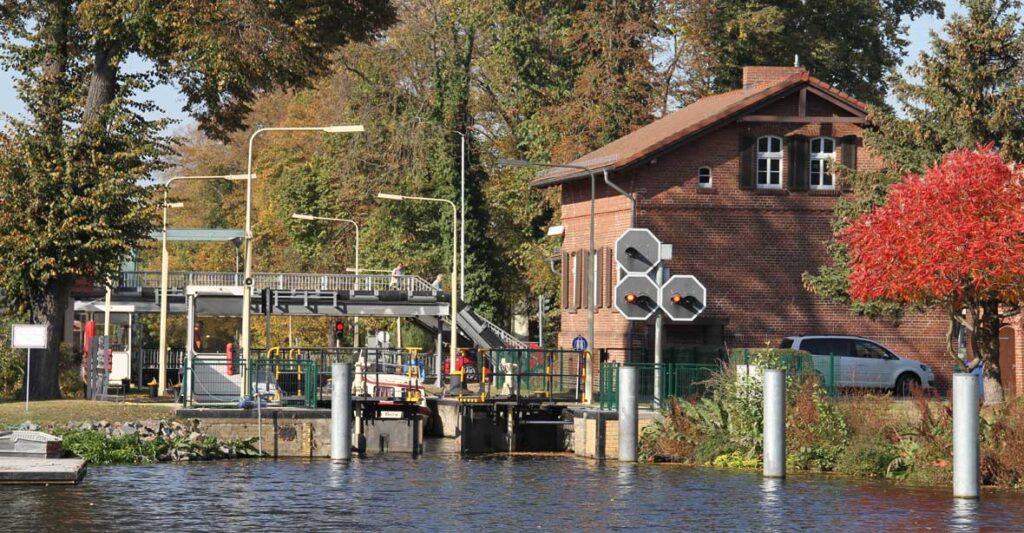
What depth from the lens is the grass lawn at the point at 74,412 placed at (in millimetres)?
36128

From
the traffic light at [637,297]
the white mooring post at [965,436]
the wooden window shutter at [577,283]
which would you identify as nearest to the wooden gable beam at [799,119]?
the wooden window shutter at [577,283]

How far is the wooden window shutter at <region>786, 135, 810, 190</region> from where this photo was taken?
52.3 m

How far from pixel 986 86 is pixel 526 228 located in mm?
34557

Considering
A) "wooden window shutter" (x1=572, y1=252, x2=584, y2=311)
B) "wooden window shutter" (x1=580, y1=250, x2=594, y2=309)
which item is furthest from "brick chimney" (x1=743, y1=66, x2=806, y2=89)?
"wooden window shutter" (x1=572, y1=252, x2=584, y2=311)

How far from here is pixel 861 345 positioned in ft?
157

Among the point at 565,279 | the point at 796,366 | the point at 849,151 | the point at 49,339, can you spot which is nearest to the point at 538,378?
the point at 796,366

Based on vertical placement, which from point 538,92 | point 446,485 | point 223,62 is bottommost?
point 446,485

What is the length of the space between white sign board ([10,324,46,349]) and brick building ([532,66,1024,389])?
64.5 ft

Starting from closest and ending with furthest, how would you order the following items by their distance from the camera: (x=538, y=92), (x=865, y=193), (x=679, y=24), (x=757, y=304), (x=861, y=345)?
(x=865, y=193) → (x=861, y=345) → (x=757, y=304) → (x=679, y=24) → (x=538, y=92)

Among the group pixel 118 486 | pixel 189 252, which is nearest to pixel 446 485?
pixel 118 486

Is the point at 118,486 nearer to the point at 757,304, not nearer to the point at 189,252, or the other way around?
the point at 757,304

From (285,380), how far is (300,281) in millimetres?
28656

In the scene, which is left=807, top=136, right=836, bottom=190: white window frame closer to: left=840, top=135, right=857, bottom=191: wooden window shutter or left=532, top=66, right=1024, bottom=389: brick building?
left=532, top=66, right=1024, bottom=389: brick building

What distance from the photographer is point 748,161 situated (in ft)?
172
